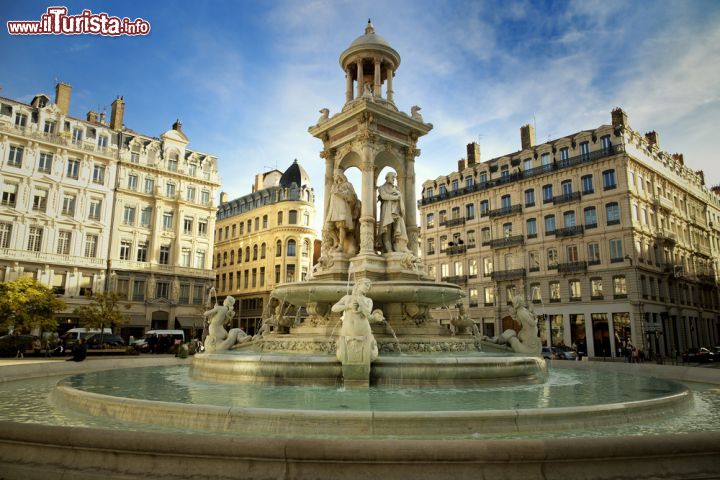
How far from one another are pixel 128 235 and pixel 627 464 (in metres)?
52.9

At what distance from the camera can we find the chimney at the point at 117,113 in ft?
175

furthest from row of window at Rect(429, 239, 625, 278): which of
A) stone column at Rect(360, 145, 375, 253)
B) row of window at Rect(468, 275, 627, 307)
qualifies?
stone column at Rect(360, 145, 375, 253)

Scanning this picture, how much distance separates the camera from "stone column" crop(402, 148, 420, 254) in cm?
1573

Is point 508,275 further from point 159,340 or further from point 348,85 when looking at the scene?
point 348,85

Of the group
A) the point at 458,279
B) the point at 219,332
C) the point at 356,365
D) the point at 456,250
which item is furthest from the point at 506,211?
the point at 356,365

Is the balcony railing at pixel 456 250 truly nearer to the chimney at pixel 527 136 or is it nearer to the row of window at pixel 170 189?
the chimney at pixel 527 136

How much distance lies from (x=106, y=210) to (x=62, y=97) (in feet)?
40.5

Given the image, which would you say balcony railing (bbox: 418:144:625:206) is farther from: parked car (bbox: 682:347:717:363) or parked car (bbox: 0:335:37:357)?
parked car (bbox: 0:335:37:357)

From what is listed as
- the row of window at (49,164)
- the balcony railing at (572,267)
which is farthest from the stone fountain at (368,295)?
the row of window at (49,164)

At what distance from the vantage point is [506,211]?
5069 centimetres

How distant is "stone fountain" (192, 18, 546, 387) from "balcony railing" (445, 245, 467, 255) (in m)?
37.7

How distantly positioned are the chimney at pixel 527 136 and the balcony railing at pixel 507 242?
10.7 metres

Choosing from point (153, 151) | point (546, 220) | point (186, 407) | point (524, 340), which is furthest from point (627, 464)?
point (153, 151)

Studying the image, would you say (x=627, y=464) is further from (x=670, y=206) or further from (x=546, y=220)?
(x=670, y=206)
